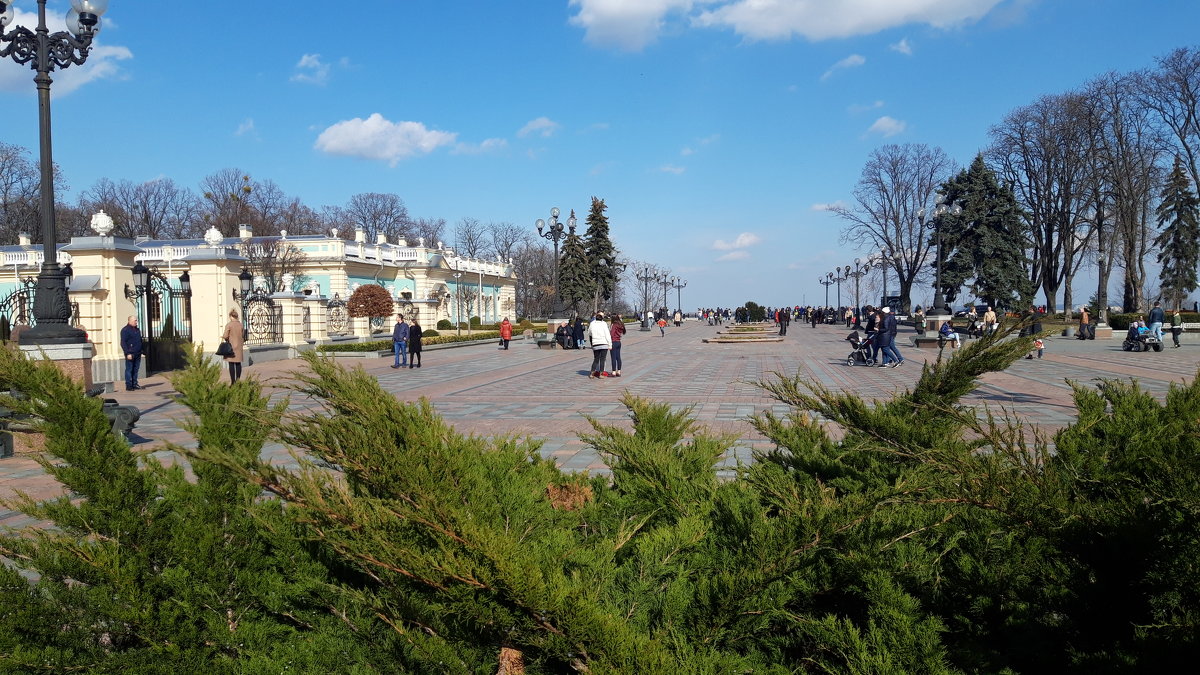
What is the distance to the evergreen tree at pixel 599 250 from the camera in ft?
223

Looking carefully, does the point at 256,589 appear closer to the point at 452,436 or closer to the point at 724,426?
the point at 452,436

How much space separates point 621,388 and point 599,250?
185 feet

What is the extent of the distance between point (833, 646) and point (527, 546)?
82 cm

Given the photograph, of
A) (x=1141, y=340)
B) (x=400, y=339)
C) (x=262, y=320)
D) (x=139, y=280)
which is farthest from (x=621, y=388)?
(x=1141, y=340)

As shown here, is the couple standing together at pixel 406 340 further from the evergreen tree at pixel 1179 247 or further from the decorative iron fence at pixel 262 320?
the evergreen tree at pixel 1179 247

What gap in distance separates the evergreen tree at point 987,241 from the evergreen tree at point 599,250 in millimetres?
28609

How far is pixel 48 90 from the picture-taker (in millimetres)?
10180

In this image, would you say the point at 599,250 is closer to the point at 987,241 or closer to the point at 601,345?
the point at 987,241

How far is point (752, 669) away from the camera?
6.43 ft

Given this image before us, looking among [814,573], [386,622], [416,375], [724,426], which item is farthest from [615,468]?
[416,375]

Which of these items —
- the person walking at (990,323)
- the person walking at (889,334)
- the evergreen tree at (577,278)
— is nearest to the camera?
the person walking at (990,323)

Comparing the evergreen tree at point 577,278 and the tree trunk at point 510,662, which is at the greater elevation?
the evergreen tree at point 577,278

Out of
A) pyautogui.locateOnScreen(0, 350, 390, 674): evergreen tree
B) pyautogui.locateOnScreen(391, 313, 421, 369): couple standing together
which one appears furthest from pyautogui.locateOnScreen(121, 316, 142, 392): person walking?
pyautogui.locateOnScreen(0, 350, 390, 674): evergreen tree

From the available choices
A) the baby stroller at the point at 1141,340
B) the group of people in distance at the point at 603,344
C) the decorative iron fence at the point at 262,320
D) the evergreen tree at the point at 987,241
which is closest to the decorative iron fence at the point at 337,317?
the decorative iron fence at the point at 262,320
